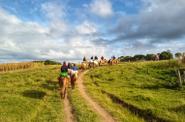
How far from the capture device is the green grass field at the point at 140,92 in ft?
73.6

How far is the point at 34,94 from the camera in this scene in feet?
97.1

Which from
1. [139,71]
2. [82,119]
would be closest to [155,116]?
[82,119]

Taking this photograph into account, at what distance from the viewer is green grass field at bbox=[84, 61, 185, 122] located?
2243 centimetres

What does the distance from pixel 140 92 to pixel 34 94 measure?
975 centimetres

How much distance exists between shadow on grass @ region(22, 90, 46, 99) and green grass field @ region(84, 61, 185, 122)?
4.23 m

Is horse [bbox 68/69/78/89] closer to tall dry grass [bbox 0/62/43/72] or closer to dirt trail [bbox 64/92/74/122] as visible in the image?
dirt trail [bbox 64/92/74/122]

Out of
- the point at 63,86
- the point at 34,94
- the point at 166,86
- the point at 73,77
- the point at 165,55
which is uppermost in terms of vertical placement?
the point at 165,55

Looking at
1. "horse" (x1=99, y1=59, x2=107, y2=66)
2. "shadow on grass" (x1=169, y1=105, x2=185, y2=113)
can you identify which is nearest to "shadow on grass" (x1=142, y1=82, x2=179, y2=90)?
"shadow on grass" (x1=169, y1=105, x2=185, y2=113)

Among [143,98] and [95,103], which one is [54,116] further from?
[143,98]

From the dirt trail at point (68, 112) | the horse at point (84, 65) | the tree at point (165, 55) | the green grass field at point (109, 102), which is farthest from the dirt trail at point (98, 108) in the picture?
the tree at point (165, 55)

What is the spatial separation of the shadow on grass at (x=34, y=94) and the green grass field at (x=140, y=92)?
13.9 feet

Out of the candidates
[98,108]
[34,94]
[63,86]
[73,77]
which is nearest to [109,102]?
[98,108]

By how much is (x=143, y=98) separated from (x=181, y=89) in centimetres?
800

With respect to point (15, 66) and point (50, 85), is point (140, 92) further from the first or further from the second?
point (15, 66)
